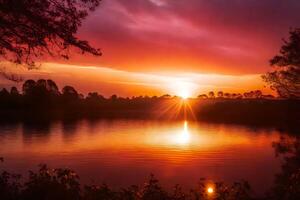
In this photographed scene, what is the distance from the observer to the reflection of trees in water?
11.7 meters

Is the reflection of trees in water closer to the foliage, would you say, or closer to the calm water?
the foliage

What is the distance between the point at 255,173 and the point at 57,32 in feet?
116

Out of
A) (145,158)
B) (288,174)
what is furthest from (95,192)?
(145,158)

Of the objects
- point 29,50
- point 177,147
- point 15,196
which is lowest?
point 177,147

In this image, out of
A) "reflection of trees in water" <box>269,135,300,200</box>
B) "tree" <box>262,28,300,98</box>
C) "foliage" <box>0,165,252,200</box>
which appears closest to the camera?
"reflection of trees in water" <box>269,135,300,200</box>

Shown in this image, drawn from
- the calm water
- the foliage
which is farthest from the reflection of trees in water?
the calm water

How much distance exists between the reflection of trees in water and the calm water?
9.92 feet

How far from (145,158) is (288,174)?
27038mm

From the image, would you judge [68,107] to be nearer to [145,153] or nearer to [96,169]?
[145,153]

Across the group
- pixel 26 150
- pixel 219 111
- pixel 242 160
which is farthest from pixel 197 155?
pixel 219 111

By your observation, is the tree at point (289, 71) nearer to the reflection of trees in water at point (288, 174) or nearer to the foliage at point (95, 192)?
the reflection of trees in water at point (288, 174)

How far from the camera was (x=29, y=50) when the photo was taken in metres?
13.4

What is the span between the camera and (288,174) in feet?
91.4

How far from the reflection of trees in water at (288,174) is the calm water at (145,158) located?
302 cm
